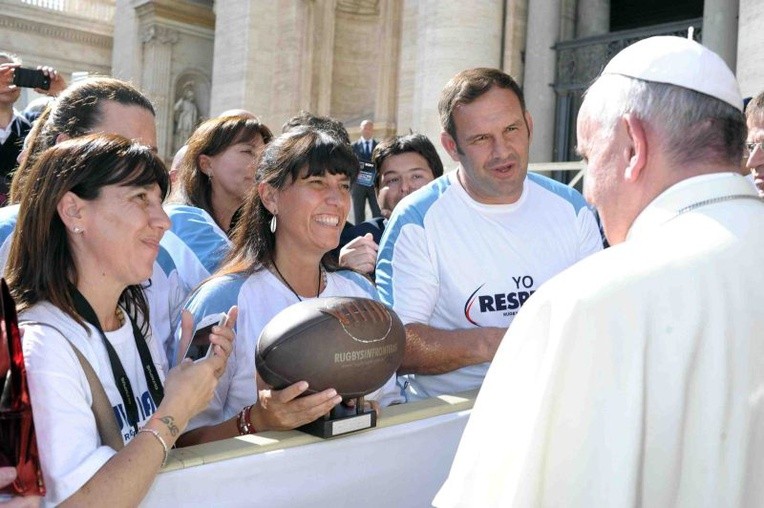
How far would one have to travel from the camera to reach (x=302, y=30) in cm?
1491

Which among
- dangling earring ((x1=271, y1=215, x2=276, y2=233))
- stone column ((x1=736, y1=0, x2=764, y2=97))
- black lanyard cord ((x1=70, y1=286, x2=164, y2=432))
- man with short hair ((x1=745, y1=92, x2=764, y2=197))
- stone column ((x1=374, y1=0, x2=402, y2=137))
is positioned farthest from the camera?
stone column ((x1=374, y1=0, x2=402, y2=137))

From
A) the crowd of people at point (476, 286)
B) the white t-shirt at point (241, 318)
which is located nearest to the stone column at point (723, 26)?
the crowd of people at point (476, 286)

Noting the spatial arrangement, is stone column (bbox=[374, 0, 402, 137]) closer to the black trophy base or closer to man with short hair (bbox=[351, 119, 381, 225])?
man with short hair (bbox=[351, 119, 381, 225])

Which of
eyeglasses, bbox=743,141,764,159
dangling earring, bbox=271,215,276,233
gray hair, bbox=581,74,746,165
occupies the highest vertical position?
eyeglasses, bbox=743,141,764,159

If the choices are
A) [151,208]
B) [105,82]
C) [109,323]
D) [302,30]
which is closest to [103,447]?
[109,323]

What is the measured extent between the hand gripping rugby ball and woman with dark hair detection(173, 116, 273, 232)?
192cm

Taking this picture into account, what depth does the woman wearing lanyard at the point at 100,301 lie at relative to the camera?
1.75 m

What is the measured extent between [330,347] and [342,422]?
224 millimetres

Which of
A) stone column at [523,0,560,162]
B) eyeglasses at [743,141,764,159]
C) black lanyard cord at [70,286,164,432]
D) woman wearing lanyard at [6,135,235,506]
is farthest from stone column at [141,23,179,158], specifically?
black lanyard cord at [70,286,164,432]

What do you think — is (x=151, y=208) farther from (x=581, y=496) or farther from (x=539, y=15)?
(x=539, y=15)

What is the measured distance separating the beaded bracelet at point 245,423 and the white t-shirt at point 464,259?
0.95m

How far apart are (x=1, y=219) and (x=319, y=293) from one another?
47.6 inches

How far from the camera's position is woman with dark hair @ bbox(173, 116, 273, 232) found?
13.0 feet

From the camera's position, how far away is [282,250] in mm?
2982
